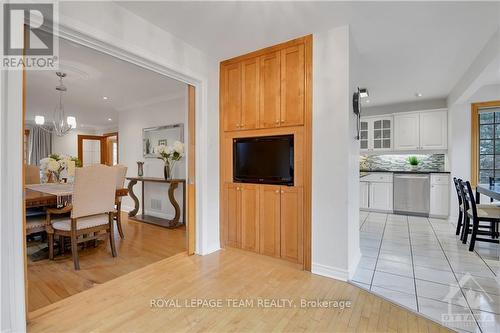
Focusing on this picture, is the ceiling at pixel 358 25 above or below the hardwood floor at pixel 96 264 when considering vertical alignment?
above

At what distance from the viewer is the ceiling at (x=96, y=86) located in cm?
318

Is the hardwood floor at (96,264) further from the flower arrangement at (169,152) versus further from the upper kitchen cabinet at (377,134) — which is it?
the upper kitchen cabinet at (377,134)

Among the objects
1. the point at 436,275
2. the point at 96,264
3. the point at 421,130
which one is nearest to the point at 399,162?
the point at 421,130

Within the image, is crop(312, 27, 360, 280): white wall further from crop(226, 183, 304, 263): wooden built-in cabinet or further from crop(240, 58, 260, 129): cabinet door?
crop(240, 58, 260, 129): cabinet door

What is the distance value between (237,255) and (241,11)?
2606 millimetres

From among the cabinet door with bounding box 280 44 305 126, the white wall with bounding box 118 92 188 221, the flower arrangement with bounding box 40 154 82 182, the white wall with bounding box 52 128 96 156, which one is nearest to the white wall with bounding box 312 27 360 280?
the cabinet door with bounding box 280 44 305 126

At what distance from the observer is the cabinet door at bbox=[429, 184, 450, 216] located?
16.0 feet

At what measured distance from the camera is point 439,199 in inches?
195

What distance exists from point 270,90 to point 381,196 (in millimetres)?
4045

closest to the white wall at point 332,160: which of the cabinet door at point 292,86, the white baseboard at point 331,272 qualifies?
the white baseboard at point 331,272

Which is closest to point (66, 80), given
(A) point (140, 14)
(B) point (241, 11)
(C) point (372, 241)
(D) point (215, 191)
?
(A) point (140, 14)

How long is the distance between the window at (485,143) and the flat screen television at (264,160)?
13.0 feet

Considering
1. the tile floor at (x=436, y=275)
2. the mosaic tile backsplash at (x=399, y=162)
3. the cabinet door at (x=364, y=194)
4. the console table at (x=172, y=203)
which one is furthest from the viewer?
the cabinet door at (x=364, y=194)

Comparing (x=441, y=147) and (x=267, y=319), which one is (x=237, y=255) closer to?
(x=267, y=319)
